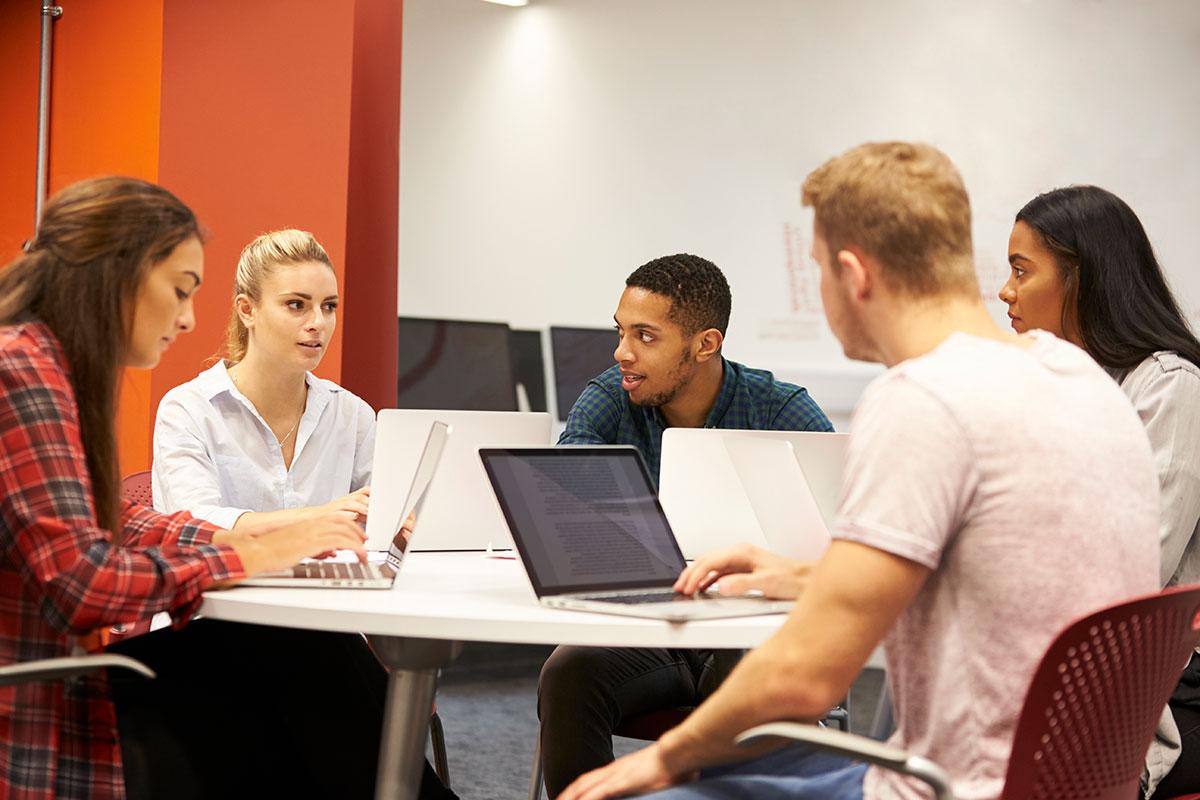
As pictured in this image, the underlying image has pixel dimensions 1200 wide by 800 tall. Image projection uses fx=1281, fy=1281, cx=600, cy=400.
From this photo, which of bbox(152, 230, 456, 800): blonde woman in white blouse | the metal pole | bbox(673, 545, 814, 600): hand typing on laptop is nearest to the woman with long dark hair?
bbox(673, 545, 814, 600): hand typing on laptop

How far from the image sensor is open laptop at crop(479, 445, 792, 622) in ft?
5.72

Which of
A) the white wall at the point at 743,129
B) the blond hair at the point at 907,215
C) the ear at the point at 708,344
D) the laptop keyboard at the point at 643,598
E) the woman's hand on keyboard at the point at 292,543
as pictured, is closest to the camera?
the blond hair at the point at 907,215

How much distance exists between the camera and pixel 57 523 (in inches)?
63.6

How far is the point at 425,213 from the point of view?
561cm

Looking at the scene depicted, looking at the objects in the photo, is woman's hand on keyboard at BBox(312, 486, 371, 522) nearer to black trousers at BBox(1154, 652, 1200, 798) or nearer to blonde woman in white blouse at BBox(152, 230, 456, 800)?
blonde woman in white blouse at BBox(152, 230, 456, 800)

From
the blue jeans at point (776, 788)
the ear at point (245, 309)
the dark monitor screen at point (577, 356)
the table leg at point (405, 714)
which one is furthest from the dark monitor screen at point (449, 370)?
the blue jeans at point (776, 788)

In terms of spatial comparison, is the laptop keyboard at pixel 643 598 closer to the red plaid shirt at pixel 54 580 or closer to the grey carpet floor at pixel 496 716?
the red plaid shirt at pixel 54 580

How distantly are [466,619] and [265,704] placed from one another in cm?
64

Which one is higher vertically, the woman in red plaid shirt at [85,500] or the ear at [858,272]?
the ear at [858,272]

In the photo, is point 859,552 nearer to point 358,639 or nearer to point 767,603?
point 767,603

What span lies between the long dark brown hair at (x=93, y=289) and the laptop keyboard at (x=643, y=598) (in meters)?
0.68

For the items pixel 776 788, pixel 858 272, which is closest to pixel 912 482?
pixel 858 272

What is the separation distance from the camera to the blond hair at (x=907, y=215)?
4.39 ft

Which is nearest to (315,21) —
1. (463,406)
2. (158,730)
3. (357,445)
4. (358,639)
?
(357,445)
